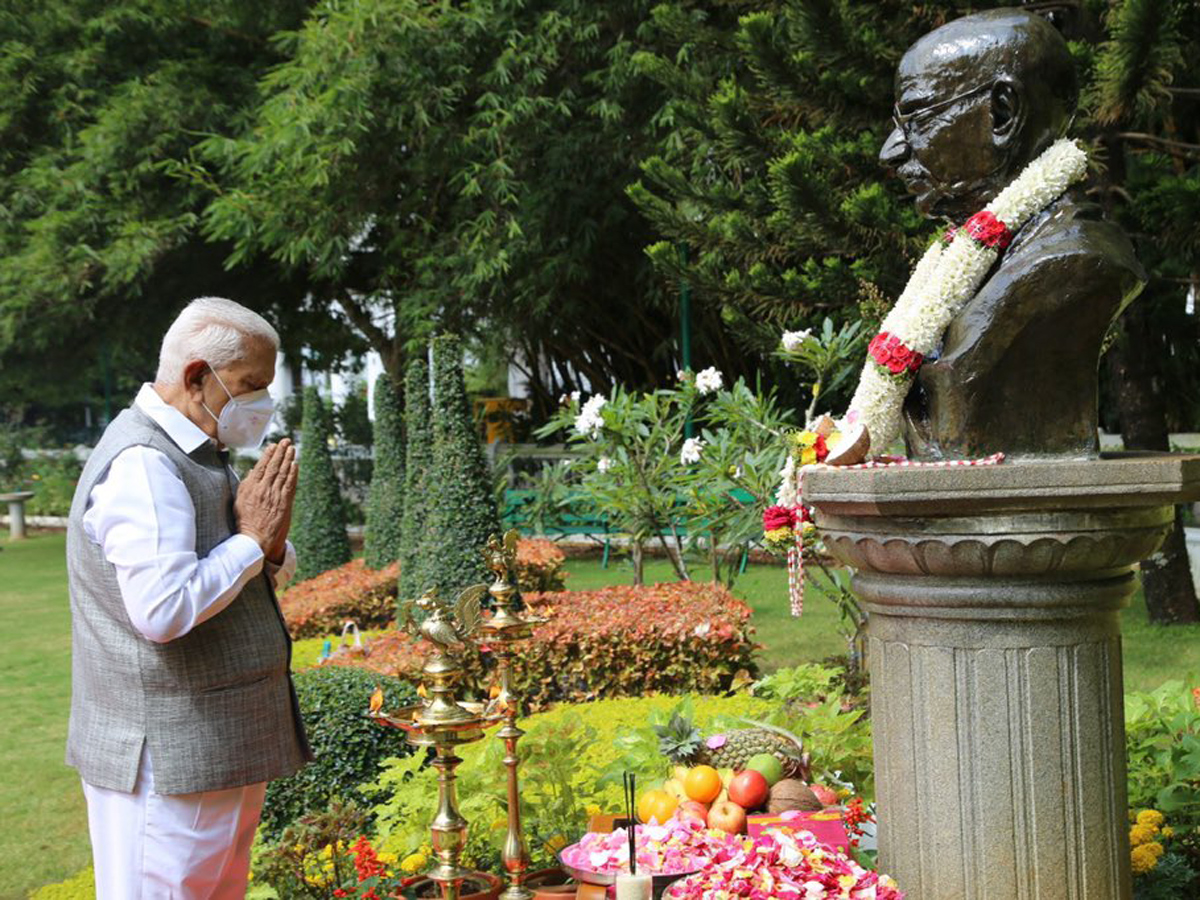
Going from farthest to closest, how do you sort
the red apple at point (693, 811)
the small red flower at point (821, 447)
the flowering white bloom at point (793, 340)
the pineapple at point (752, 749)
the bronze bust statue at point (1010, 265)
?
the flowering white bloom at point (793, 340) < the pineapple at point (752, 749) < the red apple at point (693, 811) < the small red flower at point (821, 447) < the bronze bust statue at point (1010, 265)

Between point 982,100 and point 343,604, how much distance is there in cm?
759

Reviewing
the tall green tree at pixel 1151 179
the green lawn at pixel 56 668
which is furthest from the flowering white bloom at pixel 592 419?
the tall green tree at pixel 1151 179

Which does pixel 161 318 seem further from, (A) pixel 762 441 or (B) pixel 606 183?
(A) pixel 762 441

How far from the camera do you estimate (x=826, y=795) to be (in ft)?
14.0

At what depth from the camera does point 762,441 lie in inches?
319

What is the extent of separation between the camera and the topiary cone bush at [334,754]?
536 cm

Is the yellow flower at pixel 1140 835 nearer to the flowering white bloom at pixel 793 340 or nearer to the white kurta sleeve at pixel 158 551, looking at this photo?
the white kurta sleeve at pixel 158 551

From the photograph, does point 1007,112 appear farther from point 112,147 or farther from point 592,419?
point 112,147

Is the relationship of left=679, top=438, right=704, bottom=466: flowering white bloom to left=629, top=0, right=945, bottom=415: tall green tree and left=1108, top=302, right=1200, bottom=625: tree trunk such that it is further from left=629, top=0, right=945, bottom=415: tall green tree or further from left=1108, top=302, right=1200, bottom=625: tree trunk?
left=1108, top=302, right=1200, bottom=625: tree trunk

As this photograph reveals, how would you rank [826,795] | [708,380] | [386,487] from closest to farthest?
1. [826,795]
2. [708,380]
3. [386,487]

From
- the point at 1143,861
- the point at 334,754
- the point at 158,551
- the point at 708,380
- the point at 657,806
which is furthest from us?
the point at 708,380

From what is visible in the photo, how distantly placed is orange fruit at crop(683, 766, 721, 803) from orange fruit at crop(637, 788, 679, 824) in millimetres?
88

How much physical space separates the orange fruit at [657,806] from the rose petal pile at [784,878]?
28.0 inches

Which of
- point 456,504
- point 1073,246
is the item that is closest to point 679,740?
point 1073,246
